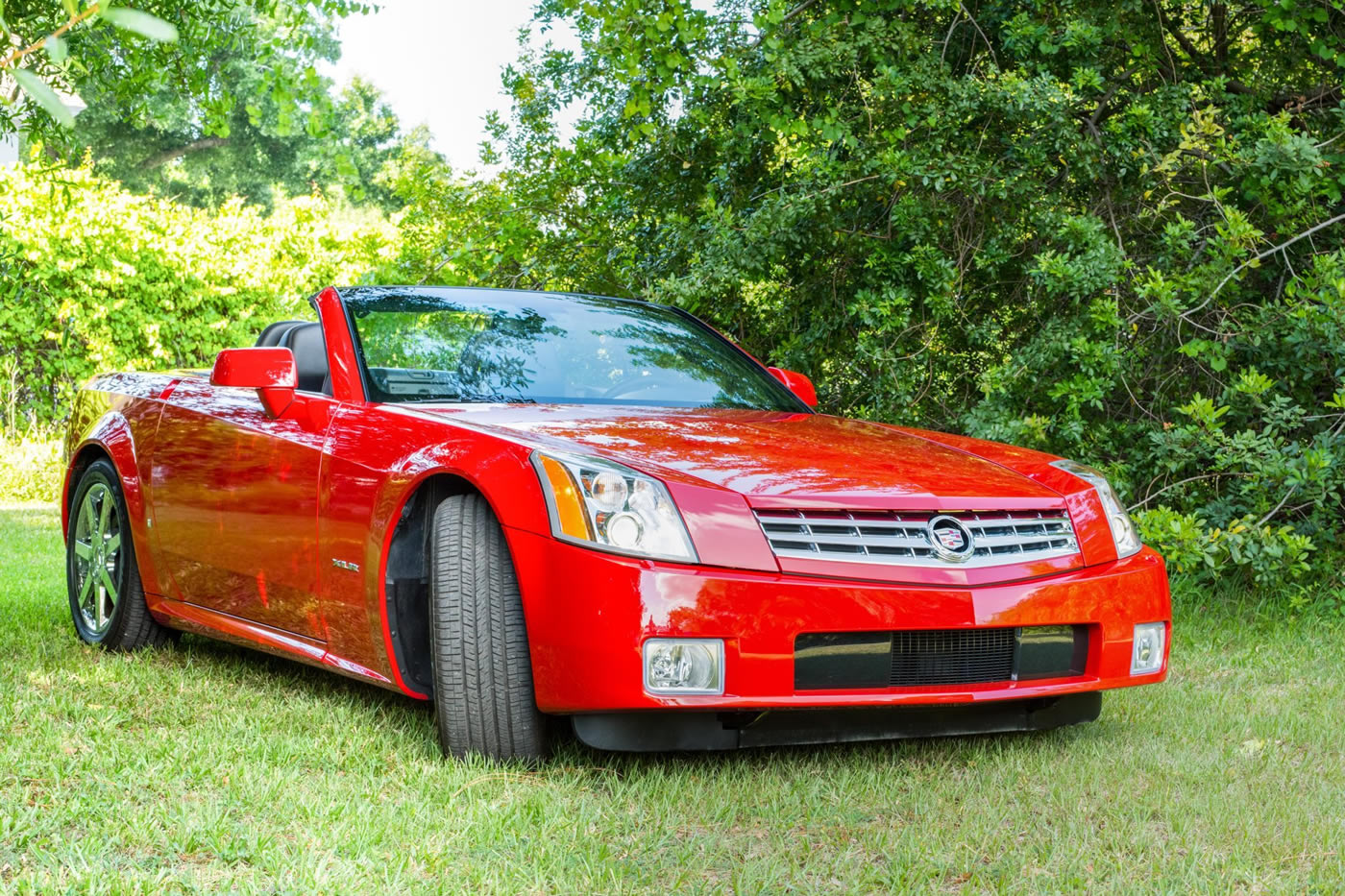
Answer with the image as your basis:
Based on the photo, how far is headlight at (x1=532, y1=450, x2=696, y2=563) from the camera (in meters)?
3.25

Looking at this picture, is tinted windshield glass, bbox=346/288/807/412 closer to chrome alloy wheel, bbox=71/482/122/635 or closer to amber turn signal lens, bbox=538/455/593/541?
amber turn signal lens, bbox=538/455/593/541

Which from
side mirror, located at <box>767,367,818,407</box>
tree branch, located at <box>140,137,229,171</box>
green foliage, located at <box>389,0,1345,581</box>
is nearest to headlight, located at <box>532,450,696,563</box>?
side mirror, located at <box>767,367,818,407</box>

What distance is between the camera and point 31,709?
13.6ft

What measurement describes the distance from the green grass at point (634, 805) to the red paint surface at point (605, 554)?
0.24m

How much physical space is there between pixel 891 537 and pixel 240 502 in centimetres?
215

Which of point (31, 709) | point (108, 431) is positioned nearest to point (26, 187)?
point (108, 431)

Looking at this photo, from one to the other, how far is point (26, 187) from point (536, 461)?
10542 millimetres

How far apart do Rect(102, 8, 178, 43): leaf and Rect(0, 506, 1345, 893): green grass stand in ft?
5.82

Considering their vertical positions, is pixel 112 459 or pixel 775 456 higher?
pixel 775 456

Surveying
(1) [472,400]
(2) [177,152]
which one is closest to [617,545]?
(1) [472,400]

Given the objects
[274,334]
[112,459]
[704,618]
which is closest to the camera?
[704,618]

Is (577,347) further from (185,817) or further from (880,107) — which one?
(880,107)

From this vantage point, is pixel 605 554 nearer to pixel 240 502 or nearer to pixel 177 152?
pixel 240 502

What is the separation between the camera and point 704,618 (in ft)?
10.6
